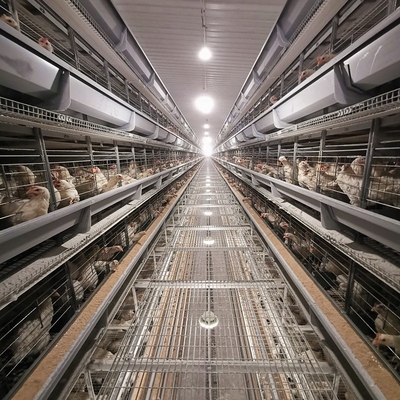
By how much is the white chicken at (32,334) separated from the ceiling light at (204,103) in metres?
4.95

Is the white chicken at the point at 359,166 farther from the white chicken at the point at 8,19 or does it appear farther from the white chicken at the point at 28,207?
the white chicken at the point at 8,19

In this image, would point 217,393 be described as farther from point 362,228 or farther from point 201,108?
point 201,108

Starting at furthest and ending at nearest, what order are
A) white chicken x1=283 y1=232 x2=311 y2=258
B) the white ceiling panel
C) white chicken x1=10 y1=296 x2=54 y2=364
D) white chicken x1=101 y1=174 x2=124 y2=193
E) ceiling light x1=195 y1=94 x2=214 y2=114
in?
ceiling light x1=195 y1=94 x2=214 y2=114
white chicken x1=283 y1=232 x2=311 y2=258
white chicken x1=101 y1=174 x2=124 y2=193
the white ceiling panel
white chicken x1=10 y1=296 x2=54 y2=364

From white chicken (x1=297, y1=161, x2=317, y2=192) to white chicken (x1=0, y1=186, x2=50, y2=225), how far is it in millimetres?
2064

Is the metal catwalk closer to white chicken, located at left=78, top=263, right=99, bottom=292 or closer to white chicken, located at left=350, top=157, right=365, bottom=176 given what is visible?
white chicken, located at left=78, top=263, right=99, bottom=292

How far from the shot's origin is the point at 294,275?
1746mm

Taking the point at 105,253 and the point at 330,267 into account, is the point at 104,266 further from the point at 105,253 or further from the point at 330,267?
the point at 330,267

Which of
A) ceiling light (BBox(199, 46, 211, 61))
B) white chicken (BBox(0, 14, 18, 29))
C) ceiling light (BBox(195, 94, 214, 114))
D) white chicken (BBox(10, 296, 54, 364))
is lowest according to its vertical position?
white chicken (BBox(10, 296, 54, 364))

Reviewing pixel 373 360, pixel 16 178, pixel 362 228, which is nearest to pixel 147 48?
pixel 16 178

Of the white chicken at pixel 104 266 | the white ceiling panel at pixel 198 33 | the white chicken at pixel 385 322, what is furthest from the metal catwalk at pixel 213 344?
the white ceiling panel at pixel 198 33

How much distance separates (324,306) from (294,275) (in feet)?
1.22

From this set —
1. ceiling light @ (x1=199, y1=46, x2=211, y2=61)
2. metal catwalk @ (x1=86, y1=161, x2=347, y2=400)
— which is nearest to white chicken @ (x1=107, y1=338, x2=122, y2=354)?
metal catwalk @ (x1=86, y1=161, x2=347, y2=400)

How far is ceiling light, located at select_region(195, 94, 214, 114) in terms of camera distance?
16.5 ft

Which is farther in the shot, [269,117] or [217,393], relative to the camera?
[269,117]
